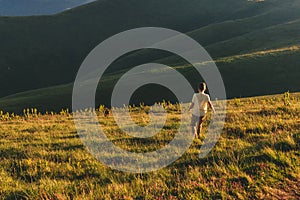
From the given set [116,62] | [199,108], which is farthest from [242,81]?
[116,62]

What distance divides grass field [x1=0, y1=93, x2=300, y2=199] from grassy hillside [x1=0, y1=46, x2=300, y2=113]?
39961 millimetres

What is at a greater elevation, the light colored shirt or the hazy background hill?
the hazy background hill

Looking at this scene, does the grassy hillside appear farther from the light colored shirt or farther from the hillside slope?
the light colored shirt

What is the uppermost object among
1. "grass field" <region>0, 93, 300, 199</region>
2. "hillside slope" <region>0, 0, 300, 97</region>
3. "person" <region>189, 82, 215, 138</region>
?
"hillside slope" <region>0, 0, 300, 97</region>

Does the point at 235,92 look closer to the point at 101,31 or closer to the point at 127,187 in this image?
the point at 127,187

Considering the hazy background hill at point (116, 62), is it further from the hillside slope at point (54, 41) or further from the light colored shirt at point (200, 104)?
the light colored shirt at point (200, 104)

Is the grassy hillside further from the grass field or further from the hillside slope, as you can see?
the grass field

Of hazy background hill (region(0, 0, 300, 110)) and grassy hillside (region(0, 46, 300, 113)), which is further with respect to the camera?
hazy background hill (region(0, 0, 300, 110))

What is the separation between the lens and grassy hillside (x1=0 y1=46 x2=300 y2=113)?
52906mm

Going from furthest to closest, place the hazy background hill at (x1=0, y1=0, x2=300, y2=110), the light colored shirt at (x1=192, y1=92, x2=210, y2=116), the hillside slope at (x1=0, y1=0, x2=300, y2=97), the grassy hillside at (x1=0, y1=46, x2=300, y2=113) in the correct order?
the hillside slope at (x1=0, y1=0, x2=300, y2=97), the hazy background hill at (x1=0, y1=0, x2=300, y2=110), the grassy hillside at (x1=0, y1=46, x2=300, y2=113), the light colored shirt at (x1=192, y1=92, x2=210, y2=116)

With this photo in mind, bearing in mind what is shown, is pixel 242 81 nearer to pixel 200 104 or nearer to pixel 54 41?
pixel 200 104

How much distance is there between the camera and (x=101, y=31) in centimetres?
18975

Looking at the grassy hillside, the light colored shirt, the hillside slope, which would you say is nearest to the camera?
the light colored shirt

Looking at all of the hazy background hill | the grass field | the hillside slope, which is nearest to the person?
the grass field
